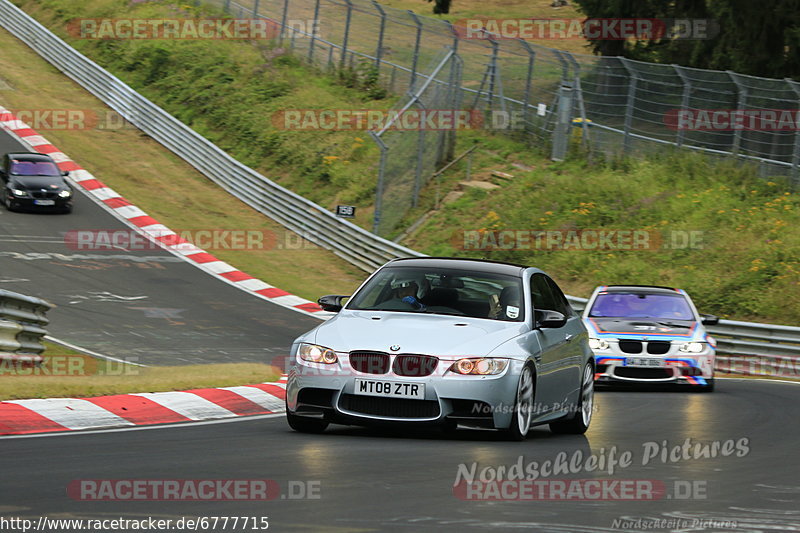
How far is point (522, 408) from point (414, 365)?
39.1 inches

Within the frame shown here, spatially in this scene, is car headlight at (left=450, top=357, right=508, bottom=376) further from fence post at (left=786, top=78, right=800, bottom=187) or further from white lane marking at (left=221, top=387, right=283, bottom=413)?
fence post at (left=786, top=78, right=800, bottom=187)

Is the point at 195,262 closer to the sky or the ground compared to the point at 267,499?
closer to the ground

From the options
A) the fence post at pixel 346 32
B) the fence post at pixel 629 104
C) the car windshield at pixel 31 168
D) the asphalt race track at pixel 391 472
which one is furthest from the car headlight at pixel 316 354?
the fence post at pixel 346 32

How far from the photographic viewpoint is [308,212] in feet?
107

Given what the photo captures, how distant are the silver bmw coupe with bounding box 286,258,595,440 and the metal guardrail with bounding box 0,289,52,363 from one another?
4.66 meters

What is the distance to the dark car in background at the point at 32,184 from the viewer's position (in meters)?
30.6

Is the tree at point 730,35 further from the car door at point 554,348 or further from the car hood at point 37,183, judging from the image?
the car door at point 554,348

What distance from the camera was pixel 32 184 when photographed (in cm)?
3062

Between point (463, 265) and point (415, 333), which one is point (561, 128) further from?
point (415, 333)

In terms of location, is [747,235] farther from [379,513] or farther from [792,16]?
[379,513]

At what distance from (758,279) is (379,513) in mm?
20277

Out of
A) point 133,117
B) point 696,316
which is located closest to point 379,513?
point 696,316

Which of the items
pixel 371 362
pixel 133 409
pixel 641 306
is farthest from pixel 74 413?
pixel 641 306

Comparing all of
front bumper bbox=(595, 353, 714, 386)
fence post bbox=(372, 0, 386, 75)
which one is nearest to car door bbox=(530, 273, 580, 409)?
front bumper bbox=(595, 353, 714, 386)
